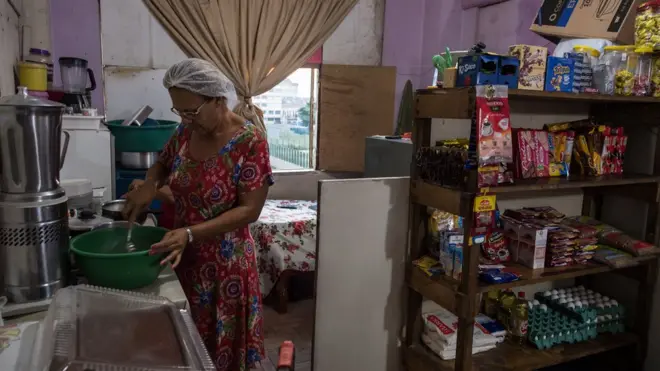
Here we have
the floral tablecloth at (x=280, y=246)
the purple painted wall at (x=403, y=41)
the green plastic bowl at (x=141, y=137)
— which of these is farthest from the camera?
Result: the purple painted wall at (x=403, y=41)

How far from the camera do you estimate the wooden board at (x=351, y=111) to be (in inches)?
182

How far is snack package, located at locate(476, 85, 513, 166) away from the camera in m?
1.76

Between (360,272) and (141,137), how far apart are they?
6.80 feet

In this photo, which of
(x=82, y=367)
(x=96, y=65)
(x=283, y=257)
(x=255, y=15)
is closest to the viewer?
(x=82, y=367)

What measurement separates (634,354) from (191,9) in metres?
3.80

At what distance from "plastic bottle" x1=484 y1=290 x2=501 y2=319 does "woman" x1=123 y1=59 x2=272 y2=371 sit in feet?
4.17

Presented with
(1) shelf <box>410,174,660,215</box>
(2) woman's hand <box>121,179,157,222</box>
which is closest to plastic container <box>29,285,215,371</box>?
(2) woman's hand <box>121,179,157,222</box>

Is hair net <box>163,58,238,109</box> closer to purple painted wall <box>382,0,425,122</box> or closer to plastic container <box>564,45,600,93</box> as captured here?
plastic container <box>564,45,600,93</box>

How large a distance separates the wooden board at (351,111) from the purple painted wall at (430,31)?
0.67 ft

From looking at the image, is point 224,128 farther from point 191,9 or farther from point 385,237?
point 191,9

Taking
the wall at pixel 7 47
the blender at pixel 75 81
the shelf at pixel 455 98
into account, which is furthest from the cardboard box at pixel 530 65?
the blender at pixel 75 81

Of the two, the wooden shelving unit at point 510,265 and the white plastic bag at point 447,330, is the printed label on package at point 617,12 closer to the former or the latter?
the wooden shelving unit at point 510,265

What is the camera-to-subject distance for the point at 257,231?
3518mm

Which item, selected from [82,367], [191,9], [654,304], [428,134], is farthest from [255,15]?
[82,367]
